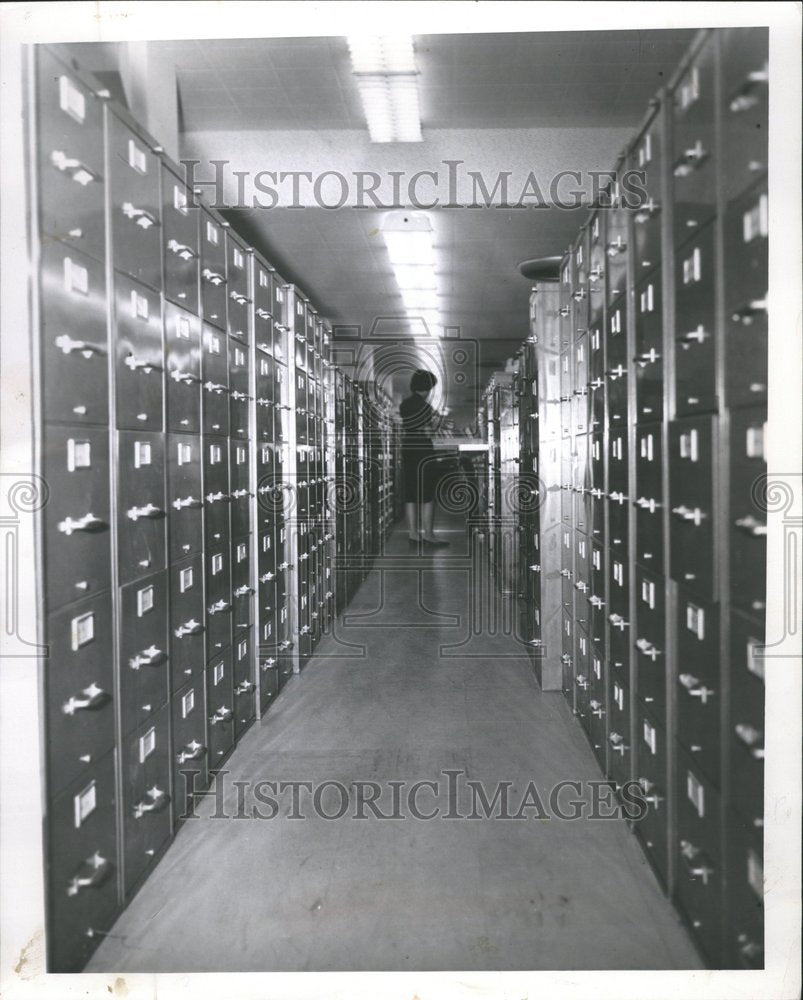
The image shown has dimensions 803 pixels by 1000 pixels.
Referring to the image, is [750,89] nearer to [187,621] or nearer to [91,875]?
[187,621]

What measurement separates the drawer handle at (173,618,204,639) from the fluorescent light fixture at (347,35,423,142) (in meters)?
1.97

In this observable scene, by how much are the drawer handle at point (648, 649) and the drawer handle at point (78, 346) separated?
170 cm

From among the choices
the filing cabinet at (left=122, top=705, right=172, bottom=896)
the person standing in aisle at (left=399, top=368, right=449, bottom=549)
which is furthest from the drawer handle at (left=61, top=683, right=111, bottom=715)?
the person standing in aisle at (left=399, top=368, right=449, bottom=549)

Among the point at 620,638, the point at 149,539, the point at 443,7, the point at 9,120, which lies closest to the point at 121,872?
the point at 149,539

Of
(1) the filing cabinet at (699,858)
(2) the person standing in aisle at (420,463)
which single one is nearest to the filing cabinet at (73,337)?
(1) the filing cabinet at (699,858)

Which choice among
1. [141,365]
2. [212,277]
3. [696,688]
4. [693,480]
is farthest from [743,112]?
[212,277]

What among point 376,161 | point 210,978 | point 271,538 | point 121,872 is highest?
point 376,161

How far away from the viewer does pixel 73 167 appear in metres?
1.83

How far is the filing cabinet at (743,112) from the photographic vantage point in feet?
5.47

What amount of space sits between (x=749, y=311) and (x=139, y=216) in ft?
5.36

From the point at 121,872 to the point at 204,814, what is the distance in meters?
0.62

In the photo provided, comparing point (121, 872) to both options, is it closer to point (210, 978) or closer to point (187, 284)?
point (210, 978)

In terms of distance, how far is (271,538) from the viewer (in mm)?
3965

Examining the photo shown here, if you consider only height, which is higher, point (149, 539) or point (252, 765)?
point (149, 539)
